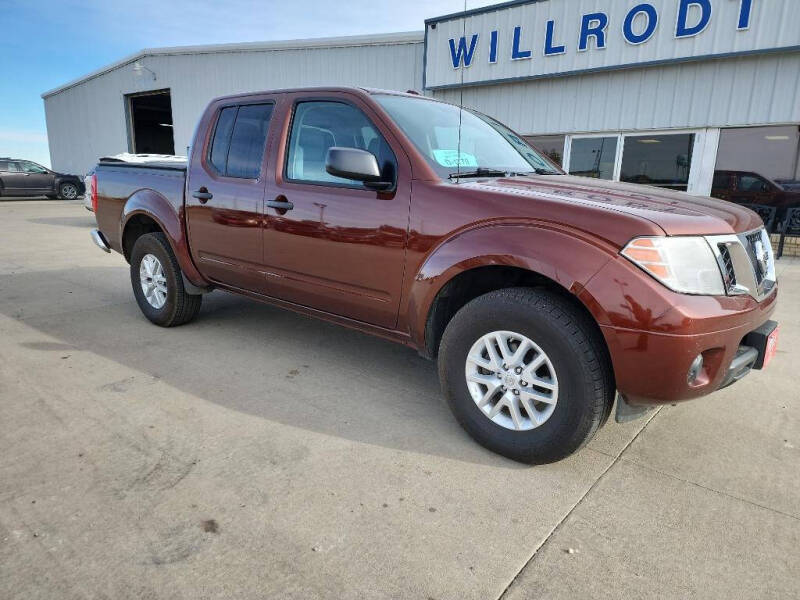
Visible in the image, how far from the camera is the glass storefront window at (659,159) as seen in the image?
32.7ft

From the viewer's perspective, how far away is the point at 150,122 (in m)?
31.5

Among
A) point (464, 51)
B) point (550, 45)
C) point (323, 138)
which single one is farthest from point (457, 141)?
→ point (464, 51)

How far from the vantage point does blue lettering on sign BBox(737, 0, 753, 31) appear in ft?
27.8

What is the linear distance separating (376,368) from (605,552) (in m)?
2.03

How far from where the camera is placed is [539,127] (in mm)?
11469

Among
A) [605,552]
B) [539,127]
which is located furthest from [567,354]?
[539,127]

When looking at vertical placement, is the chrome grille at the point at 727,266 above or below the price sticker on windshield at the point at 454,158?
below

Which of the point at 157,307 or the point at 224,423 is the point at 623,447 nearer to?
the point at 224,423

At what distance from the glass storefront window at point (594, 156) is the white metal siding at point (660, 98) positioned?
0.30 m

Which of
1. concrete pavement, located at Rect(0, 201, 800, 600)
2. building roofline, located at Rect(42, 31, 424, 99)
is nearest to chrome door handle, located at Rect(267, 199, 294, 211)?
concrete pavement, located at Rect(0, 201, 800, 600)

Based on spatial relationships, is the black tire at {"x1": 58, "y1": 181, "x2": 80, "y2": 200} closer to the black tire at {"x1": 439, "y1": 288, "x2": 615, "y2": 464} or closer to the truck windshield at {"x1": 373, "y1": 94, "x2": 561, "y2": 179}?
the truck windshield at {"x1": 373, "y1": 94, "x2": 561, "y2": 179}

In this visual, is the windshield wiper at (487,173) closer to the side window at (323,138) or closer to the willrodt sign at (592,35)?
the side window at (323,138)

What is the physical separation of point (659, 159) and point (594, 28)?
2.74m

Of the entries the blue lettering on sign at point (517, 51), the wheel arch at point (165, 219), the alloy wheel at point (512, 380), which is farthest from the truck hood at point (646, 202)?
the blue lettering on sign at point (517, 51)
